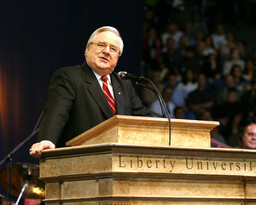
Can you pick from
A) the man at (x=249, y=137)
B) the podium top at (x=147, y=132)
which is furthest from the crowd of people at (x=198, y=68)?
the podium top at (x=147, y=132)

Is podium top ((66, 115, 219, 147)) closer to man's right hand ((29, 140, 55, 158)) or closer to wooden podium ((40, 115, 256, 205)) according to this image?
wooden podium ((40, 115, 256, 205))

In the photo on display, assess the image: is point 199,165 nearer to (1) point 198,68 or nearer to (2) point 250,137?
(2) point 250,137

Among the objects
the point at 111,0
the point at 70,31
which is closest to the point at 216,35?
the point at 111,0

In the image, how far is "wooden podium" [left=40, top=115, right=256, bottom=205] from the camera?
204cm

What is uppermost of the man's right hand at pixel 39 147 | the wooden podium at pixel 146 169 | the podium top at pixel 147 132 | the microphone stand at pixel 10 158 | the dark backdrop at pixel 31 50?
the dark backdrop at pixel 31 50

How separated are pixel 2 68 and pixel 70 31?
933mm

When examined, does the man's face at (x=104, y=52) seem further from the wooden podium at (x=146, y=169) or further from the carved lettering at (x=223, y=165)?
the carved lettering at (x=223, y=165)

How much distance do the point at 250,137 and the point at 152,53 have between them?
12.2 ft

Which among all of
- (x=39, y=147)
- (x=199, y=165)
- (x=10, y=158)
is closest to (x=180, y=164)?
(x=199, y=165)

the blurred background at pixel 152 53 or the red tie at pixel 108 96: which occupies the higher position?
the blurred background at pixel 152 53

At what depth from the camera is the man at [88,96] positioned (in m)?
2.68

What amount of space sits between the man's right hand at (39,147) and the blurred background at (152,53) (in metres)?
2.66

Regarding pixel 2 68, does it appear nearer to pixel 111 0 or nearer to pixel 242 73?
pixel 111 0

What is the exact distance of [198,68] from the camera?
8.38 m
